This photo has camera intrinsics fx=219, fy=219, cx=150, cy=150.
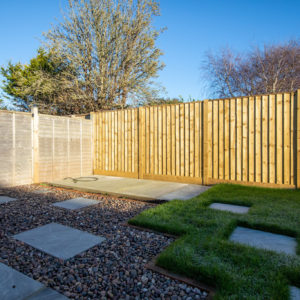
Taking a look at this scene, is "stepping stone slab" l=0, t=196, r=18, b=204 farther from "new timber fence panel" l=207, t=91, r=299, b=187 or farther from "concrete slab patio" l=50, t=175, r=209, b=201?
"new timber fence panel" l=207, t=91, r=299, b=187

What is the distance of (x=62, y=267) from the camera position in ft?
5.38

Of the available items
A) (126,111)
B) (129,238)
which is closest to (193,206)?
(129,238)

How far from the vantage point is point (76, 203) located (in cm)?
348

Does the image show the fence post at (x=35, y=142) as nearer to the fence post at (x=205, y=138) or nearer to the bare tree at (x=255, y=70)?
the fence post at (x=205, y=138)

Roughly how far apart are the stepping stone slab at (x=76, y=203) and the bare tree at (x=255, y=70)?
10132mm

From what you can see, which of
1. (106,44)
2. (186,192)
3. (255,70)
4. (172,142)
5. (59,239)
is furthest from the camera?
(255,70)

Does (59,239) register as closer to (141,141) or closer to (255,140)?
(141,141)

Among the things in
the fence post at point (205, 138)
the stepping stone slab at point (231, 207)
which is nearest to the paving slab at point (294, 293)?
the stepping stone slab at point (231, 207)

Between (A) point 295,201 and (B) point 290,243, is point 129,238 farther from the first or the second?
(A) point 295,201

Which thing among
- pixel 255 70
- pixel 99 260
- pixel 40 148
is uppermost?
pixel 255 70

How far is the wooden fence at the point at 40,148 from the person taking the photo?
4621 mm

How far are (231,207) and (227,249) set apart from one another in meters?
1.36

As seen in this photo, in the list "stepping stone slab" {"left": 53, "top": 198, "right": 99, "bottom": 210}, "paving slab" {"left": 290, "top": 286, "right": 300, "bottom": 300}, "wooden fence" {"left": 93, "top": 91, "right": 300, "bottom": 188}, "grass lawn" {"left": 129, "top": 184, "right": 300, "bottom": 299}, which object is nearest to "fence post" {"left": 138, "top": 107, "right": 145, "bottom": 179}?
"wooden fence" {"left": 93, "top": 91, "right": 300, "bottom": 188}

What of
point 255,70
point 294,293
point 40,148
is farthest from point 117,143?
point 255,70
